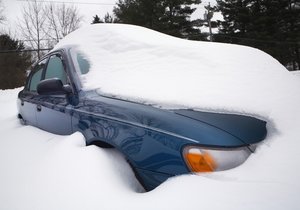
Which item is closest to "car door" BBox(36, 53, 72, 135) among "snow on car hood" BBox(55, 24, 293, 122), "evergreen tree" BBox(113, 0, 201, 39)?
"snow on car hood" BBox(55, 24, 293, 122)

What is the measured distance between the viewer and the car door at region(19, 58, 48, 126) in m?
3.36

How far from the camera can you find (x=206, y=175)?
1552 millimetres

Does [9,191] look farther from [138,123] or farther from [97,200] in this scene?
[138,123]

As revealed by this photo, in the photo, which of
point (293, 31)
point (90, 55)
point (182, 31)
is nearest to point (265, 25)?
point (293, 31)

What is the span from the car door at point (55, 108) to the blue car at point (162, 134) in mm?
120

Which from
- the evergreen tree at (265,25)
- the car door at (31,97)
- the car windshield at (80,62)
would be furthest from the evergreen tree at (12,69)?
the car windshield at (80,62)

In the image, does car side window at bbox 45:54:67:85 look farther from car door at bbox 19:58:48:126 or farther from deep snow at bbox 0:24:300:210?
deep snow at bbox 0:24:300:210

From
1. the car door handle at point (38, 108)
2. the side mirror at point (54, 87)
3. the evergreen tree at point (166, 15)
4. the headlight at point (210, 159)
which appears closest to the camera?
the headlight at point (210, 159)

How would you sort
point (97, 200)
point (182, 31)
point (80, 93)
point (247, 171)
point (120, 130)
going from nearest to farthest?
1. point (247, 171)
2. point (97, 200)
3. point (120, 130)
4. point (80, 93)
5. point (182, 31)

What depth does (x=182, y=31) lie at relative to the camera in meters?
29.7

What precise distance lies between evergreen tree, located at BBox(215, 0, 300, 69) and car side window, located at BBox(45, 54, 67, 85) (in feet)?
94.3

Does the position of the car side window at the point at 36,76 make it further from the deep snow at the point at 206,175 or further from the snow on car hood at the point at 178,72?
the deep snow at the point at 206,175

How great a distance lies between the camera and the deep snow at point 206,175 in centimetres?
141

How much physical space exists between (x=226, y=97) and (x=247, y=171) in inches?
24.6
